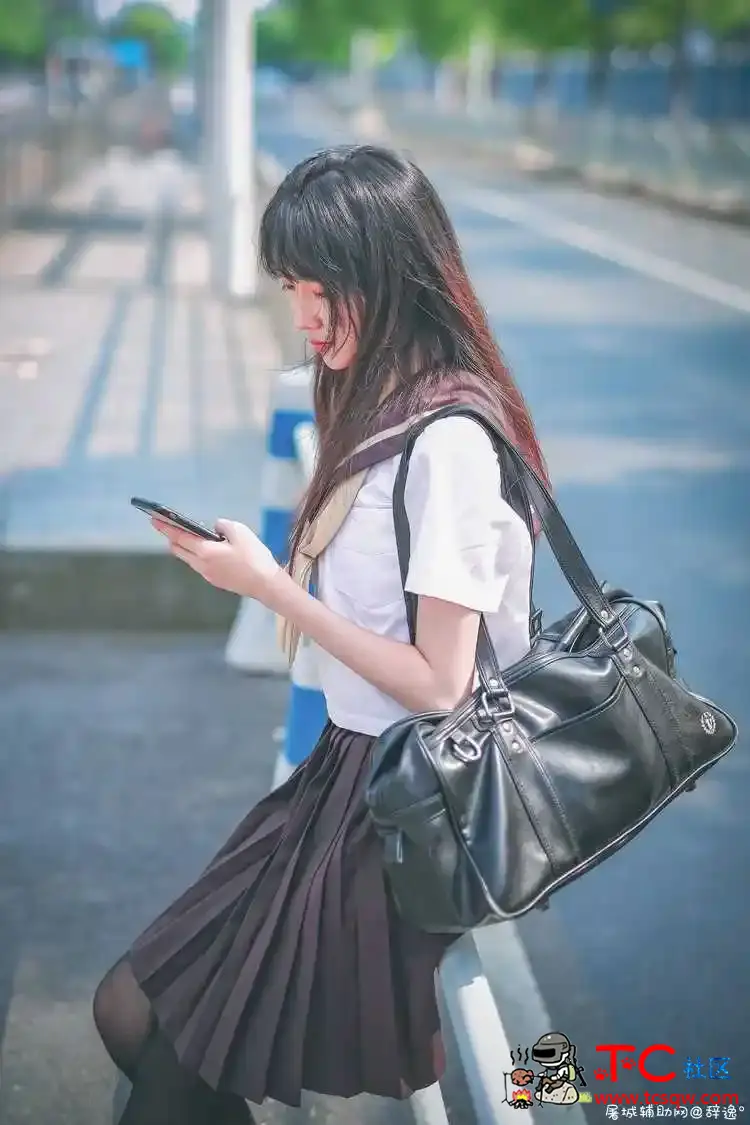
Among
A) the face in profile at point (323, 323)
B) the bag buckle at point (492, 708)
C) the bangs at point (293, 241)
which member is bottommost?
the bag buckle at point (492, 708)

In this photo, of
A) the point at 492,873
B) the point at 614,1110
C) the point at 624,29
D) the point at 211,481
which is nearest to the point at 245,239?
the point at 211,481

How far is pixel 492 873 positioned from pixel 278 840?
1.34ft

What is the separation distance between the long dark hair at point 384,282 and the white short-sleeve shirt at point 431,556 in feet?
0.22

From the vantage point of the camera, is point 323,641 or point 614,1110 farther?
point 614,1110

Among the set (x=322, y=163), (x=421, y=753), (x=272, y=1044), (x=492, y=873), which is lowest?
(x=272, y=1044)

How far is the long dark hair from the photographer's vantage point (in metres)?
Result: 1.80

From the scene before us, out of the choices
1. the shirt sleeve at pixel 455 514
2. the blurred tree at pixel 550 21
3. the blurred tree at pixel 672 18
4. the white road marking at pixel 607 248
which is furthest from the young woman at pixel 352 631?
the blurred tree at pixel 550 21

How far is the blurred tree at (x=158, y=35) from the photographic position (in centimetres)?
3952

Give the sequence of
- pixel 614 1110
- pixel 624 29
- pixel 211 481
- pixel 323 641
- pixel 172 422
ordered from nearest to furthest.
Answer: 1. pixel 323 641
2. pixel 614 1110
3. pixel 211 481
4. pixel 172 422
5. pixel 624 29

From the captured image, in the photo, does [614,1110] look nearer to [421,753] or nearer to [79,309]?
[421,753]

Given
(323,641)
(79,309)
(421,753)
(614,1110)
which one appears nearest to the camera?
(421,753)

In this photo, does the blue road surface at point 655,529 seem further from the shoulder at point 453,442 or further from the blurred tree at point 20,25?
the blurred tree at point 20,25

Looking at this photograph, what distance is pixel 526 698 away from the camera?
1758 millimetres

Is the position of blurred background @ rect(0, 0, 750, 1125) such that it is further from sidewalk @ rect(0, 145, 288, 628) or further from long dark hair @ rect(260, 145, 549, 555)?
long dark hair @ rect(260, 145, 549, 555)
